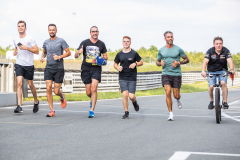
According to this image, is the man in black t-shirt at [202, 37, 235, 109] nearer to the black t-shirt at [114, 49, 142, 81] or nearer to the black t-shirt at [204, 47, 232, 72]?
the black t-shirt at [204, 47, 232, 72]

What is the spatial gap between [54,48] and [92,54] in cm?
93

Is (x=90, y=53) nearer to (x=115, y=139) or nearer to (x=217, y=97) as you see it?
(x=217, y=97)

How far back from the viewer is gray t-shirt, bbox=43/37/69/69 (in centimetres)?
903

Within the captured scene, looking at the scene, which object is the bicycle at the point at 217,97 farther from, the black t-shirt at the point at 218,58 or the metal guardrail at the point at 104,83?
the metal guardrail at the point at 104,83

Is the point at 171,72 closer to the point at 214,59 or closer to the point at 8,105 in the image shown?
the point at 214,59

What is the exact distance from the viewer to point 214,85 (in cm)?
887

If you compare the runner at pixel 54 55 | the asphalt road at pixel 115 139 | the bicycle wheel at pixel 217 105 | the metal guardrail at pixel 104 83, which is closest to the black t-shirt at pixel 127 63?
the asphalt road at pixel 115 139

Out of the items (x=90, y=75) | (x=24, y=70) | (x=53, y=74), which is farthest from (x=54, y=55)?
(x=24, y=70)

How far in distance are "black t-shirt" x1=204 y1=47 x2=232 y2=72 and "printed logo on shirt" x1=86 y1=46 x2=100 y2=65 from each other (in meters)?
2.66

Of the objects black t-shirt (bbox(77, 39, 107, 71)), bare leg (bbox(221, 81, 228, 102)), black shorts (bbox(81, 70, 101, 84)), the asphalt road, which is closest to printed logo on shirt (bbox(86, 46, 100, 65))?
black t-shirt (bbox(77, 39, 107, 71))

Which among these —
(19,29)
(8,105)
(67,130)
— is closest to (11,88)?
(8,105)

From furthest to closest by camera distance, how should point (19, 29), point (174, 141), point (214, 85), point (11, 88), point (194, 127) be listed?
point (11, 88) < point (19, 29) < point (214, 85) < point (194, 127) < point (174, 141)

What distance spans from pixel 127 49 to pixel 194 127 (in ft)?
8.99

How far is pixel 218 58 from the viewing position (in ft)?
29.3
